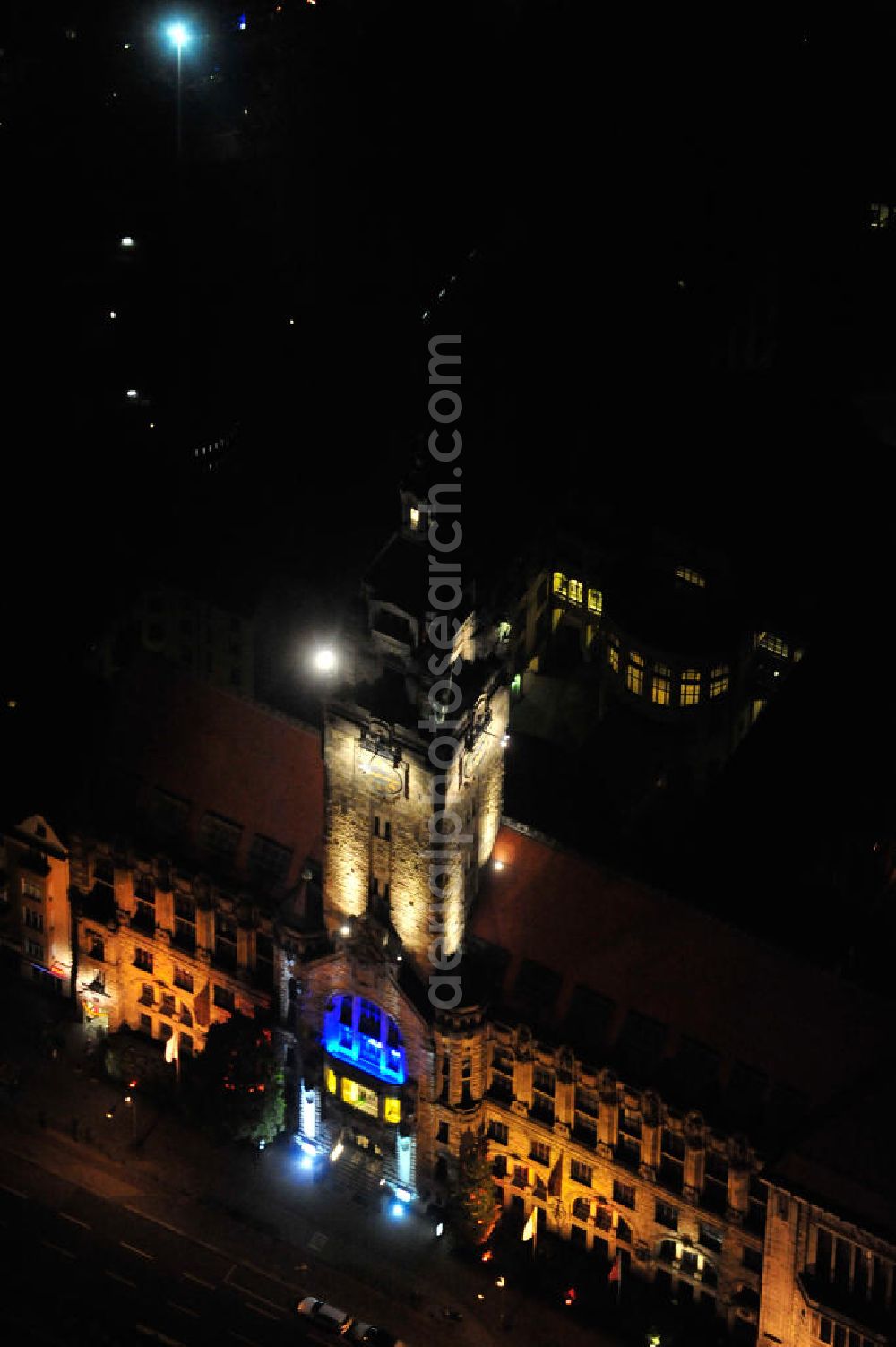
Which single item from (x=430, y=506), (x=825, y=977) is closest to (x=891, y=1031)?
(x=825, y=977)

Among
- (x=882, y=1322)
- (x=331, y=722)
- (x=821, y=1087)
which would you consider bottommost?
(x=882, y=1322)

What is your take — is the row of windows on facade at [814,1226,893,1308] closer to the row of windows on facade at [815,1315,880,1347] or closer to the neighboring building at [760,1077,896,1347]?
the neighboring building at [760,1077,896,1347]

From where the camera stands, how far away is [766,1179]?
19412 cm

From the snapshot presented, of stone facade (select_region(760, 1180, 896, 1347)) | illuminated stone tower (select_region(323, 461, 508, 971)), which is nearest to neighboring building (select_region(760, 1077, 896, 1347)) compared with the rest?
stone facade (select_region(760, 1180, 896, 1347))

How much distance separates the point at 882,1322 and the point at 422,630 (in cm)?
5221

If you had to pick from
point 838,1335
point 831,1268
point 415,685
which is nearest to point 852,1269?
point 831,1268

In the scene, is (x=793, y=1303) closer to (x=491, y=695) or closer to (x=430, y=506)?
(x=491, y=695)

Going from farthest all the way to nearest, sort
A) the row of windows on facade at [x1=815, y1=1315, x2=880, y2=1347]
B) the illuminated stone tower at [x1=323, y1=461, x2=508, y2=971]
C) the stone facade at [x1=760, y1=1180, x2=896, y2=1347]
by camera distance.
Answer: the row of windows on facade at [x1=815, y1=1315, x2=880, y2=1347] → the stone facade at [x1=760, y1=1180, x2=896, y2=1347] → the illuminated stone tower at [x1=323, y1=461, x2=508, y2=971]

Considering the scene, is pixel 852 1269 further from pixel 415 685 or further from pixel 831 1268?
pixel 415 685

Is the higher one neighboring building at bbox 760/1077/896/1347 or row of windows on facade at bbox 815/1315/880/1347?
neighboring building at bbox 760/1077/896/1347

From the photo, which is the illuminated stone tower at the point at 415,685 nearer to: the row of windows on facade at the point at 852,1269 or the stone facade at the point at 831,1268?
the stone facade at the point at 831,1268

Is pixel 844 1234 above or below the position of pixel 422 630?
Result: below

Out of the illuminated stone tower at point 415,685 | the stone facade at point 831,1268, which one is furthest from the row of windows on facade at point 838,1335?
the illuminated stone tower at point 415,685

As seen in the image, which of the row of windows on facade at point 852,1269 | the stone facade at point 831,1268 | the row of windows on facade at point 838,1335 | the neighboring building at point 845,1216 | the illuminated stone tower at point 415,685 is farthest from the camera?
the row of windows on facade at point 838,1335
